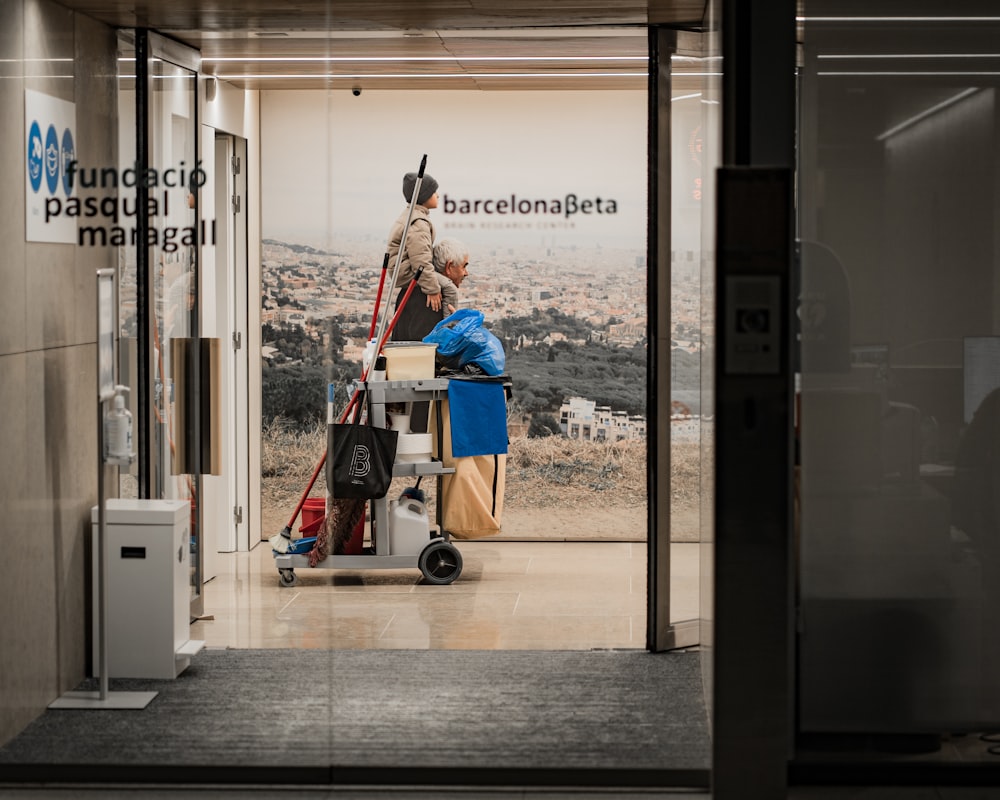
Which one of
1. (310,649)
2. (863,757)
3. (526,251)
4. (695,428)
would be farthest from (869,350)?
(526,251)

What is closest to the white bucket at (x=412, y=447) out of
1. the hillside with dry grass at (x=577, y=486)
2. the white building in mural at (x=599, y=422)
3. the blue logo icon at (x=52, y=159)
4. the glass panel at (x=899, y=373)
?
the hillside with dry grass at (x=577, y=486)

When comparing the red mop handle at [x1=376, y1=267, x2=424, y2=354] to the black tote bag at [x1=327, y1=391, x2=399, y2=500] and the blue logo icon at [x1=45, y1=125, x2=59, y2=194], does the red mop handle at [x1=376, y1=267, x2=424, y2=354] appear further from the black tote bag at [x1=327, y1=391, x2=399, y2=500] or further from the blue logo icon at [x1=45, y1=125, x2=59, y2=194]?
the blue logo icon at [x1=45, y1=125, x2=59, y2=194]

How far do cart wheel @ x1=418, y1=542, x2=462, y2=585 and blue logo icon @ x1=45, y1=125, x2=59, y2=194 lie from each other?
8.92 feet

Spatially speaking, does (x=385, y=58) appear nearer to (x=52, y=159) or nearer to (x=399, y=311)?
(x=399, y=311)

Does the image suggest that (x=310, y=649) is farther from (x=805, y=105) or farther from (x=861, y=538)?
(x=805, y=105)

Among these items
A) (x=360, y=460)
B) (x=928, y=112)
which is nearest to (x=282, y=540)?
(x=360, y=460)

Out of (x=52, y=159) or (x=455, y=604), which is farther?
(x=455, y=604)

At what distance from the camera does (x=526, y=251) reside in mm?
7066

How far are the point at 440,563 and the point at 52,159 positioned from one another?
2856 millimetres

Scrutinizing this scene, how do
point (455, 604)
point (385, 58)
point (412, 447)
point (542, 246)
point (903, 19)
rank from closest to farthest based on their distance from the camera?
point (903, 19), point (385, 58), point (455, 604), point (412, 447), point (542, 246)

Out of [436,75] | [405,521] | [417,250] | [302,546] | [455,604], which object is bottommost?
[455,604]

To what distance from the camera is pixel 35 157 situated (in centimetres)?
→ 406

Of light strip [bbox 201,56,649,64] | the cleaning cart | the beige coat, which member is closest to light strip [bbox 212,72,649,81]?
light strip [bbox 201,56,649,64]

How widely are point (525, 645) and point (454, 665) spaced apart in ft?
1.48
